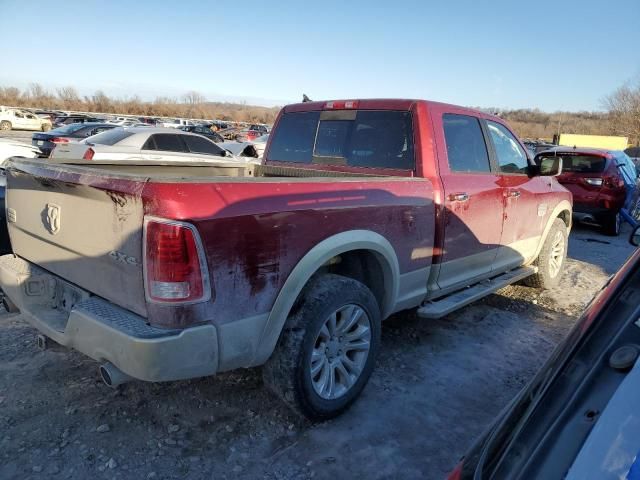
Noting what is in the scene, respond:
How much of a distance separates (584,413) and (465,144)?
3.26 metres

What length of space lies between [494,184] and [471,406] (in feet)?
6.44

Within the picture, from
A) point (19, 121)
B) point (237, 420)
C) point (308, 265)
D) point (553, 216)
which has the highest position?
point (19, 121)

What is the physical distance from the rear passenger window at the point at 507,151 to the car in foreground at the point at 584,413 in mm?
3271

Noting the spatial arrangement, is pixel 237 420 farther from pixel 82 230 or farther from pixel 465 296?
pixel 465 296

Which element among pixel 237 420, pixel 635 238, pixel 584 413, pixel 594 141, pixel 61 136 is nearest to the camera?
pixel 584 413

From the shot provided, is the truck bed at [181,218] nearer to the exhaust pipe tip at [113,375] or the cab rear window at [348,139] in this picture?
the exhaust pipe tip at [113,375]

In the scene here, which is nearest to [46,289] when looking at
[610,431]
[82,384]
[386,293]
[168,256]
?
[82,384]

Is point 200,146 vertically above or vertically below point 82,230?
above

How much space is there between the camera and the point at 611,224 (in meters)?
9.75

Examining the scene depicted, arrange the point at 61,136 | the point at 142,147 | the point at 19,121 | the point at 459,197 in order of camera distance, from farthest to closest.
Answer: the point at 19,121 < the point at 61,136 < the point at 142,147 < the point at 459,197

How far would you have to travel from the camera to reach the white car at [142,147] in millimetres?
8977

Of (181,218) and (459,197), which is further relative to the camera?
(459,197)

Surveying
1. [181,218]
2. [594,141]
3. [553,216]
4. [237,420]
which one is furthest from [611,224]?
[594,141]

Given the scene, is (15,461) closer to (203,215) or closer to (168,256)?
(168,256)
